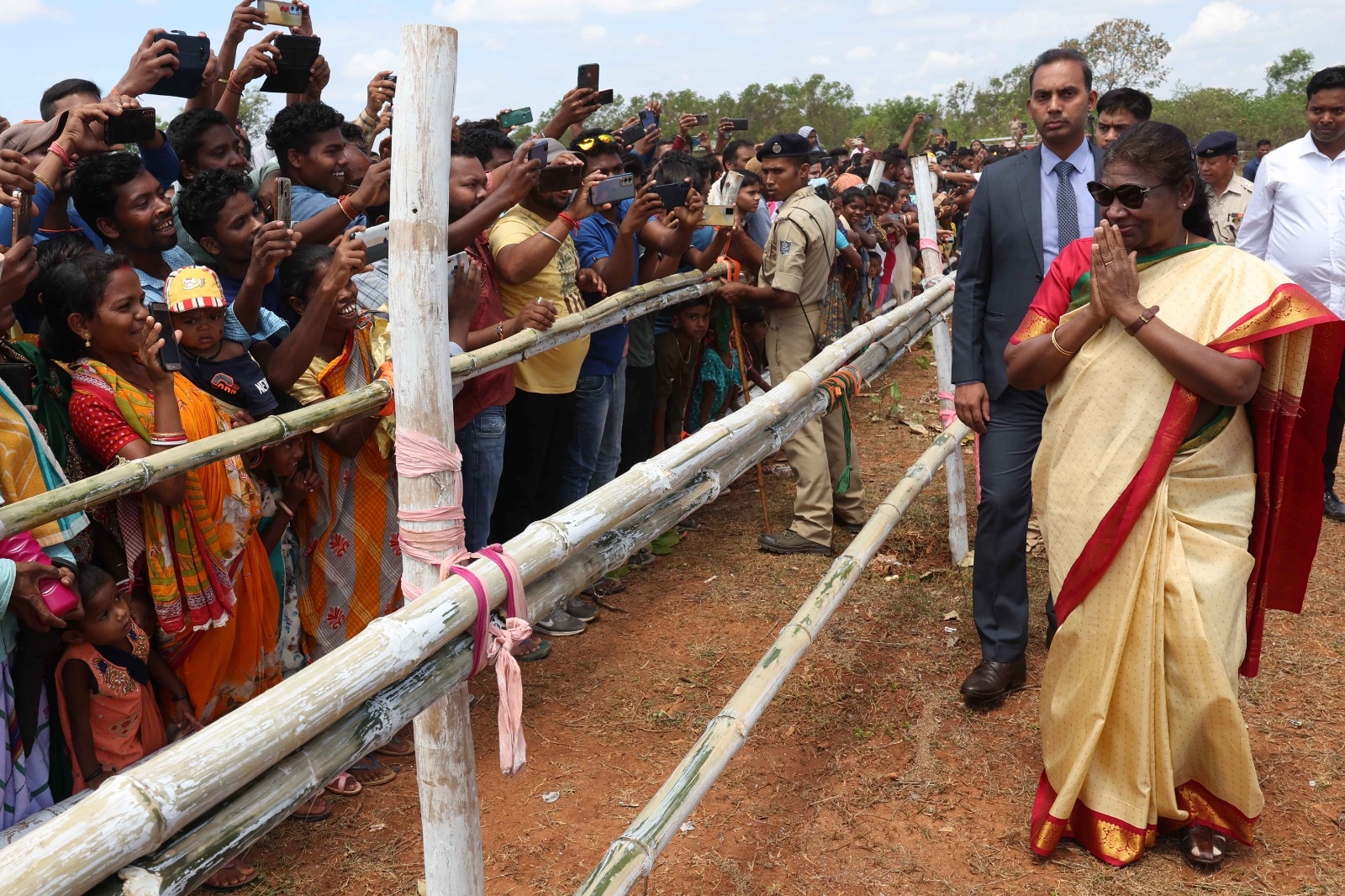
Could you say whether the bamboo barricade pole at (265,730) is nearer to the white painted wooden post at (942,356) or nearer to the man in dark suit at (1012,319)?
the man in dark suit at (1012,319)

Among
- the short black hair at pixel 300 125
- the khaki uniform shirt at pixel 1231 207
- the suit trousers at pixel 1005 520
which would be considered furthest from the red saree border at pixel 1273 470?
the khaki uniform shirt at pixel 1231 207

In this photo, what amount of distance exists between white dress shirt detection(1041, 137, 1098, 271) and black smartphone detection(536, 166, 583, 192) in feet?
5.37

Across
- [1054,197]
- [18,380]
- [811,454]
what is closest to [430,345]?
[18,380]

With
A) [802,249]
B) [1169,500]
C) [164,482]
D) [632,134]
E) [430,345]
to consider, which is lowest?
[1169,500]

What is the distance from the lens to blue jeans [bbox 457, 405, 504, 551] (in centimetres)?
388

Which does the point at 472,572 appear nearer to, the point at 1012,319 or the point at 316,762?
the point at 316,762

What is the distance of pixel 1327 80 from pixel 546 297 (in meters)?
4.03

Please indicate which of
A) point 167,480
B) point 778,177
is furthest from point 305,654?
point 778,177

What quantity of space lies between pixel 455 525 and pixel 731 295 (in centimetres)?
387

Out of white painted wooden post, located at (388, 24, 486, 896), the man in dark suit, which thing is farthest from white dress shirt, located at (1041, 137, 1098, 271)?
white painted wooden post, located at (388, 24, 486, 896)

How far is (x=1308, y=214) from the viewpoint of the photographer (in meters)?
5.20

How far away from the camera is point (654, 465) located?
2.22 meters

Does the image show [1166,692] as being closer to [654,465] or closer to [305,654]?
[654,465]

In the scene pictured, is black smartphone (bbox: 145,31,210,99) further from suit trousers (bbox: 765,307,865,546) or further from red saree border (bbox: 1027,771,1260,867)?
red saree border (bbox: 1027,771,1260,867)
